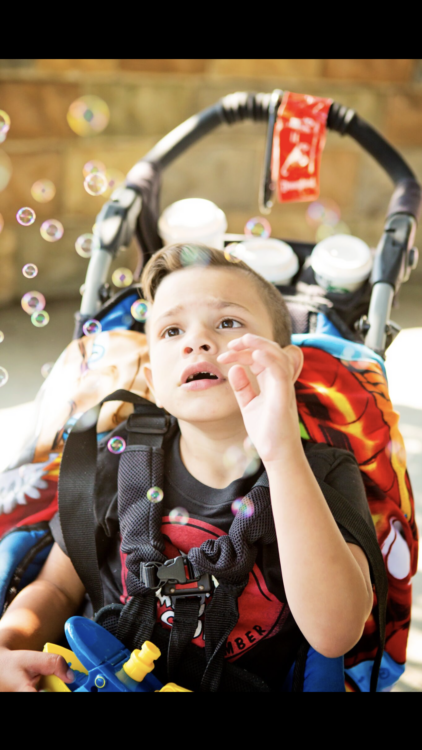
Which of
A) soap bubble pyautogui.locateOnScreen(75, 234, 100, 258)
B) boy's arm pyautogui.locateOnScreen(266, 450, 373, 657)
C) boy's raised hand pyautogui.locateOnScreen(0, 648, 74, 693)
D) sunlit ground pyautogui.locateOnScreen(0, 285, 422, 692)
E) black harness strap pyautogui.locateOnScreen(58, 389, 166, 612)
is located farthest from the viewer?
sunlit ground pyautogui.locateOnScreen(0, 285, 422, 692)

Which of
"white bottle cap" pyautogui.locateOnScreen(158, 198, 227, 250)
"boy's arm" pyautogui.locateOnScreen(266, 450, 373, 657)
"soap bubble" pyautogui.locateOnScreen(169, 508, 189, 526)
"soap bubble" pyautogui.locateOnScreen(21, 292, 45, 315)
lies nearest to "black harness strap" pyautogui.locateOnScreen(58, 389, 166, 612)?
"soap bubble" pyautogui.locateOnScreen(169, 508, 189, 526)

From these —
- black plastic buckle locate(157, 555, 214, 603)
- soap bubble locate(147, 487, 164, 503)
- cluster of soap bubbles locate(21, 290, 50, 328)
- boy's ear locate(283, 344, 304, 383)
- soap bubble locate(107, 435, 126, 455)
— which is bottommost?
black plastic buckle locate(157, 555, 214, 603)

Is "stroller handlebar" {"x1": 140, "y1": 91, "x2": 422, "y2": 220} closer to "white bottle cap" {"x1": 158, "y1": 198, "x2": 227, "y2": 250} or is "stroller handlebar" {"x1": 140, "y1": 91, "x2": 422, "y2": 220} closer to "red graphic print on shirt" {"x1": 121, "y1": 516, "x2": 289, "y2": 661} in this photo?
"white bottle cap" {"x1": 158, "y1": 198, "x2": 227, "y2": 250}

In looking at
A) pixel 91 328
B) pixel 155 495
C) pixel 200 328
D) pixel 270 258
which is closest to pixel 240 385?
pixel 200 328

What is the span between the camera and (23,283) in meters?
3.08

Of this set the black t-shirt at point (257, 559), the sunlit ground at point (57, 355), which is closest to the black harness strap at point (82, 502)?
the black t-shirt at point (257, 559)

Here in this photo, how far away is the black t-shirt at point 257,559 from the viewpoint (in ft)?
3.07

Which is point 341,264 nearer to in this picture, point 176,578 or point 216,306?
point 216,306

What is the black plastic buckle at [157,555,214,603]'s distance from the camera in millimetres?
905

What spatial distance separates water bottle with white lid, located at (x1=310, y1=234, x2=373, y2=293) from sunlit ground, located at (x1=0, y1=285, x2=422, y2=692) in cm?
77

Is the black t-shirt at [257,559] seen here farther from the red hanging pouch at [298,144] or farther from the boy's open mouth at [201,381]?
the red hanging pouch at [298,144]

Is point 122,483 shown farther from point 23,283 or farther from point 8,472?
point 23,283
